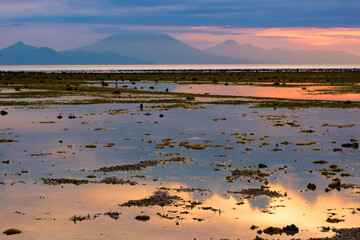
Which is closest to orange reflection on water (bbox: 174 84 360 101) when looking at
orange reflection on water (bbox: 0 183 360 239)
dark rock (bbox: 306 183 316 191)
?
dark rock (bbox: 306 183 316 191)

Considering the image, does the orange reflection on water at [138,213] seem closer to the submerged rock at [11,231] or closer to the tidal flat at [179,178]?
the tidal flat at [179,178]

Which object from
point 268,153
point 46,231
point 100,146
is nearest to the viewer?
point 46,231

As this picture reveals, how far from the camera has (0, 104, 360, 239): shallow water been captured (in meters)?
15.5

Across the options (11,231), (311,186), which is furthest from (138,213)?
(311,186)

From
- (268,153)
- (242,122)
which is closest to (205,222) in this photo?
(268,153)

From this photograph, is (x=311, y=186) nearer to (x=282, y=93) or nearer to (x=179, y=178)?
(x=179, y=178)

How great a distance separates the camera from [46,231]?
49.0ft

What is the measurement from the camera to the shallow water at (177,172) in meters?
15.5

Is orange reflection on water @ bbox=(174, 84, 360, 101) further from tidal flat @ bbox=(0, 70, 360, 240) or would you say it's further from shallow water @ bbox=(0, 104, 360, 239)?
tidal flat @ bbox=(0, 70, 360, 240)

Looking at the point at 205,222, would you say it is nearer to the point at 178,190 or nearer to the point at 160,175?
the point at 178,190

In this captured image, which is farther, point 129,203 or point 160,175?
point 160,175

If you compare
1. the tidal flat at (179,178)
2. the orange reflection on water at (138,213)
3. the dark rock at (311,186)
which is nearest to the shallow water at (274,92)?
the tidal flat at (179,178)

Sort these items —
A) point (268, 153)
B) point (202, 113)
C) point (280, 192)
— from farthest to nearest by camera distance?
point (202, 113) < point (268, 153) < point (280, 192)

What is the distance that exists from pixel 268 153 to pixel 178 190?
9243 mm
